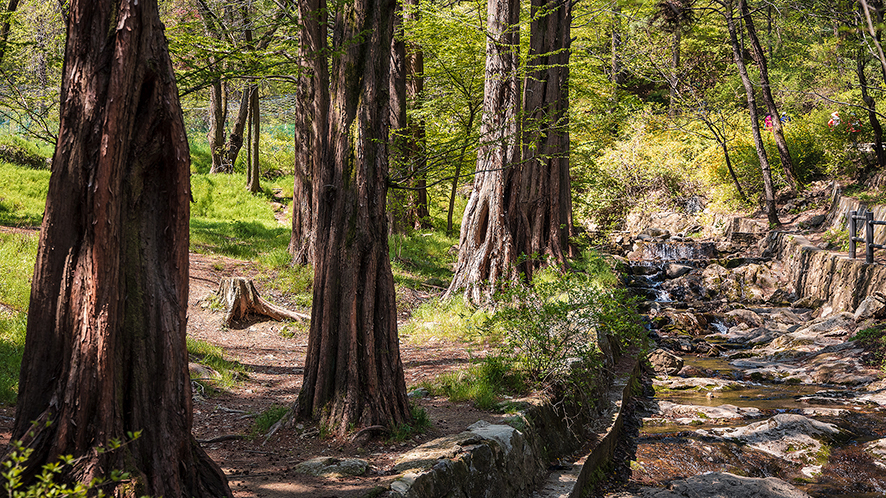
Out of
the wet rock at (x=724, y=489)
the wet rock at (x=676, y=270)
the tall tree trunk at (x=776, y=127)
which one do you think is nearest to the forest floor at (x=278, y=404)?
the wet rock at (x=724, y=489)

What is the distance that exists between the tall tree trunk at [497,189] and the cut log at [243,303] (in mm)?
2700

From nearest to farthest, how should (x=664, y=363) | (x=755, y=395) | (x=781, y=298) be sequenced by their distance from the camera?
(x=755, y=395), (x=664, y=363), (x=781, y=298)

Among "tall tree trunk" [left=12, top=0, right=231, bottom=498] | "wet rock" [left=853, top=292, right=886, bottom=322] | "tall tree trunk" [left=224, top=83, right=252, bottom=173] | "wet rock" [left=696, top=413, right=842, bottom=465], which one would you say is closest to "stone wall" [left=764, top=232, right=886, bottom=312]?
"wet rock" [left=853, top=292, right=886, bottom=322]

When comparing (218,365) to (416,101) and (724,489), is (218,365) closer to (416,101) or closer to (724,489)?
(724,489)

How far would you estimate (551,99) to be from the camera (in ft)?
38.7

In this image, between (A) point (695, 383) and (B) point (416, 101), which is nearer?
(A) point (695, 383)

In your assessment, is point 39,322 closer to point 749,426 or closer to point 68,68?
point 68,68

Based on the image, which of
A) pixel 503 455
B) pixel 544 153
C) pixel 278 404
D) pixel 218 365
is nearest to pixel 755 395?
pixel 544 153

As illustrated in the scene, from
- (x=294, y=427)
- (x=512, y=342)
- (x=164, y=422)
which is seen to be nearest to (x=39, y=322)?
(x=164, y=422)

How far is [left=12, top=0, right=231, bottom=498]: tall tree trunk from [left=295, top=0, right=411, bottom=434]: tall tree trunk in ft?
5.76

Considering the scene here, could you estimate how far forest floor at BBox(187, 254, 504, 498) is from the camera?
3.79 meters

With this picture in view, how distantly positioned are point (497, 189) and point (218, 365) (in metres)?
→ 5.15

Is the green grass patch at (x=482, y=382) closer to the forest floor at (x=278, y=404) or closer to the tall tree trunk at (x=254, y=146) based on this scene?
the forest floor at (x=278, y=404)

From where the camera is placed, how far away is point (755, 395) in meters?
8.77
